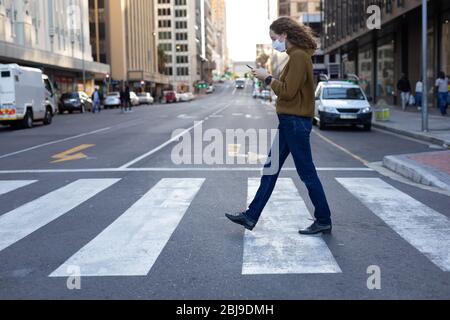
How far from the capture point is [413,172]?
9.11m

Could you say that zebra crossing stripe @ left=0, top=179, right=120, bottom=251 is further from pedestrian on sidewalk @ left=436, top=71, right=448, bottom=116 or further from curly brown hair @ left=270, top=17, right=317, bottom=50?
pedestrian on sidewalk @ left=436, top=71, right=448, bottom=116

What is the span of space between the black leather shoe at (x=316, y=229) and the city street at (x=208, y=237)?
0.29 feet

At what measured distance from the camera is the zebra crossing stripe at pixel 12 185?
8468mm

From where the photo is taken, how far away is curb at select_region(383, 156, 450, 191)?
327 inches

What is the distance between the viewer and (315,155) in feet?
41.2

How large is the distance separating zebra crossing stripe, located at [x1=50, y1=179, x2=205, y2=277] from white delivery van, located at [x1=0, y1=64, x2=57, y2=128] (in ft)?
58.3

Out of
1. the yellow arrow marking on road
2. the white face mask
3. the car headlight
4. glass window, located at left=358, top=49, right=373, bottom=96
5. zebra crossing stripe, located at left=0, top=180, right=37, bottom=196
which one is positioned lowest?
zebra crossing stripe, located at left=0, top=180, right=37, bottom=196

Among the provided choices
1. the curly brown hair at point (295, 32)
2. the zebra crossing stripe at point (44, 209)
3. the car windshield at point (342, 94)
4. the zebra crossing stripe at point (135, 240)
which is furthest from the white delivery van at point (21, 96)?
the curly brown hair at point (295, 32)

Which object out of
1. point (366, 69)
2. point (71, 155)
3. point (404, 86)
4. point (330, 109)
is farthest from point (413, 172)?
point (366, 69)

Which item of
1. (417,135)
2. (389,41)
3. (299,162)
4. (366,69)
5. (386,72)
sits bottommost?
(417,135)

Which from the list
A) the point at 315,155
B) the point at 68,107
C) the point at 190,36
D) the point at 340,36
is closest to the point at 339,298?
the point at 315,155

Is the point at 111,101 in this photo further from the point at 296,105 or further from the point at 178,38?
the point at 178,38

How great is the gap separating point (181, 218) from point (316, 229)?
1.54m

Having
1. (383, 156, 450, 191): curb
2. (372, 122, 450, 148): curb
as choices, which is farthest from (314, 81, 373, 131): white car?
(383, 156, 450, 191): curb
